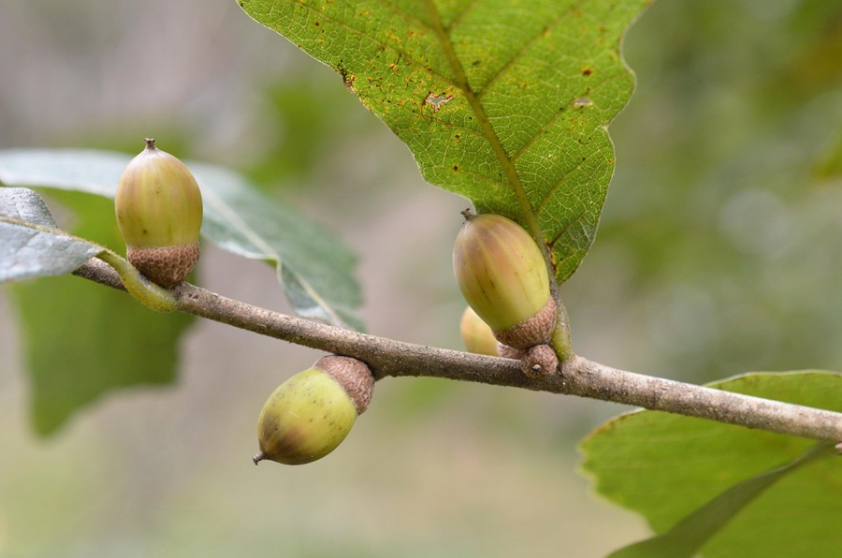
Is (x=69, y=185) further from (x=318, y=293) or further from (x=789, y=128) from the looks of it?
(x=789, y=128)

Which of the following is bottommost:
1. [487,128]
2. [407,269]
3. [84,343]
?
[407,269]

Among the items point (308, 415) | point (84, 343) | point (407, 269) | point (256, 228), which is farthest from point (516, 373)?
point (407, 269)

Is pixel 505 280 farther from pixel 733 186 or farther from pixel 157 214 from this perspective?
pixel 733 186

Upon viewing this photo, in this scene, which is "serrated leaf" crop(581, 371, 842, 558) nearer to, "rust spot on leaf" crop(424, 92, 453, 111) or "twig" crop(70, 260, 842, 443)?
"twig" crop(70, 260, 842, 443)

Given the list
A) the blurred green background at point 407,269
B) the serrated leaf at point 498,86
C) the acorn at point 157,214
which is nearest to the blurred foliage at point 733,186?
the blurred green background at point 407,269

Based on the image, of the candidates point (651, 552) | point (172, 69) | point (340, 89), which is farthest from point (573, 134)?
point (172, 69)

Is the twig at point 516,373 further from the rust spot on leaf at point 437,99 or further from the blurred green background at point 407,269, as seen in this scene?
the blurred green background at point 407,269
